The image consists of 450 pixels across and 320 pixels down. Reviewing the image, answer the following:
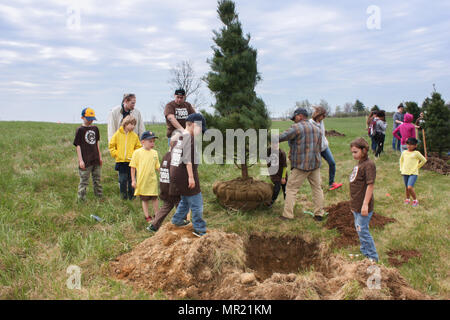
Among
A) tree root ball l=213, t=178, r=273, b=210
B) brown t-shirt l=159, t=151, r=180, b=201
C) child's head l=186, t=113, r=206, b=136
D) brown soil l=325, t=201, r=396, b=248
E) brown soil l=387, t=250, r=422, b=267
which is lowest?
brown soil l=387, t=250, r=422, b=267

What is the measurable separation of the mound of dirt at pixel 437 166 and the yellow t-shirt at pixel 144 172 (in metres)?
9.21

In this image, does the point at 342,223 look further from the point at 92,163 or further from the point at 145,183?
the point at 92,163

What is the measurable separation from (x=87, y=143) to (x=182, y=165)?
289 cm

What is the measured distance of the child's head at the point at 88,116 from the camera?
5977 millimetres

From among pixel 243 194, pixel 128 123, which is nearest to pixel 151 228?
pixel 243 194

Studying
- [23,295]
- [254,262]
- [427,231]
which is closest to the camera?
[23,295]

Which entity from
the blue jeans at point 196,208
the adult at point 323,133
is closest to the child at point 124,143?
the blue jeans at point 196,208

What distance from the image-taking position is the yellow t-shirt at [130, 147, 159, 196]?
518 cm

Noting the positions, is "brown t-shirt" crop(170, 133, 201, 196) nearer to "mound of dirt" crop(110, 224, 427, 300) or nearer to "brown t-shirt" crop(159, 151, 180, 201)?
"brown t-shirt" crop(159, 151, 180, 201)

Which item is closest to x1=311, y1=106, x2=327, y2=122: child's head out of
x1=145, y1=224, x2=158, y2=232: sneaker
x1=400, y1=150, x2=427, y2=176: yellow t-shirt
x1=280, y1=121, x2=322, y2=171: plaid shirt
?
x1=280, y1=121, x2=322, y2=171: plaid shirt

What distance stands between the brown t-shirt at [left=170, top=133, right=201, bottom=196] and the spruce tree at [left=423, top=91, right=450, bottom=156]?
36.4 ft
